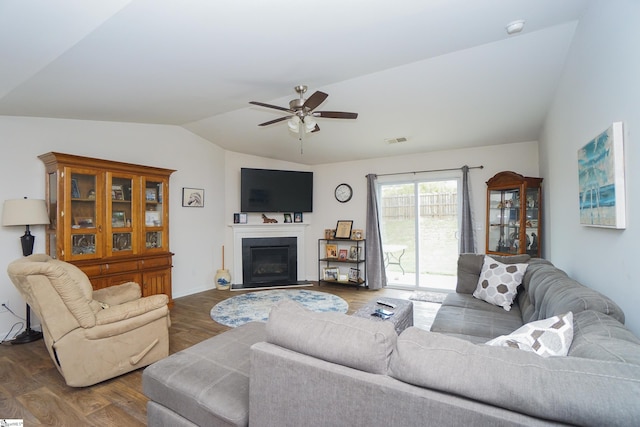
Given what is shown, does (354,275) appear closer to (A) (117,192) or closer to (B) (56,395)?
(A) (117,192)

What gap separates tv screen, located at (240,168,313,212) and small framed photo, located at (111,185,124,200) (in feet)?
7.00

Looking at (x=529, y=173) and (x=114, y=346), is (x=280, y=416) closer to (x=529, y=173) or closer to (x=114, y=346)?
(x=114, y=346)

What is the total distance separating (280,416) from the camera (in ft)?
4.01

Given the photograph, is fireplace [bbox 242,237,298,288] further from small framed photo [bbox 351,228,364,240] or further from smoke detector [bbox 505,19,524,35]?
smoke detector [bbox 505,19,524,35]

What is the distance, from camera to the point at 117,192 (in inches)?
152

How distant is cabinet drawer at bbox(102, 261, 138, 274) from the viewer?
3617 millimetres

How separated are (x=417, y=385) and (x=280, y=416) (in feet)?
1.93

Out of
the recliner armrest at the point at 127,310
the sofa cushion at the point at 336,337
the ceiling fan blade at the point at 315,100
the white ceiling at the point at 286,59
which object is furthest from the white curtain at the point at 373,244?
the sofa cushion at the point at 336,337

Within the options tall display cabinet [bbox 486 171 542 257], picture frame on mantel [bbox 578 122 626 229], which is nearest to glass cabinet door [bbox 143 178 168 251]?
picture frame on mantel [bbox 578 122 626 229]

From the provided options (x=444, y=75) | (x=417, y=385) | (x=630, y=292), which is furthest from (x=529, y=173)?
(x=417, y=385)

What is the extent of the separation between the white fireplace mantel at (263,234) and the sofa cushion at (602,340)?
197 inches

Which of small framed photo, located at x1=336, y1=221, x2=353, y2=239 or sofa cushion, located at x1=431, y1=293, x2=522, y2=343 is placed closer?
sofa cushion, located at x1=431, y1=293, x2=522, y2=343

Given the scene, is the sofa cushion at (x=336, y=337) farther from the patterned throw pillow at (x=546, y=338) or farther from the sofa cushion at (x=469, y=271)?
the sofa cushion at (x=469, y=271)

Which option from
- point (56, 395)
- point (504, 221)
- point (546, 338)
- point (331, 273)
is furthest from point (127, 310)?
point (504, 221)
